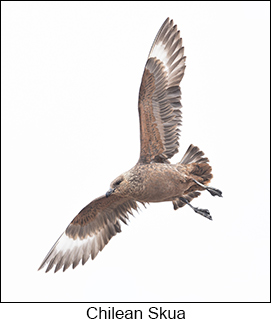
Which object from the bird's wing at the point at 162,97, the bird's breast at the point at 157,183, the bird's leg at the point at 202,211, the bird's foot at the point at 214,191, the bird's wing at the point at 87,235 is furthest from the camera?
the bird's wing at the point at 87,235

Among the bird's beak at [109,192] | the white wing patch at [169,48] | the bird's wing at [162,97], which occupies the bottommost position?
the bird's beak at [109,192]

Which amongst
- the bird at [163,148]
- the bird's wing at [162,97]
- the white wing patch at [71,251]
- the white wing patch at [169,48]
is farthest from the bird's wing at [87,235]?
the white wing patch at [169,48]

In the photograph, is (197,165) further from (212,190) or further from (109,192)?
(109,192)

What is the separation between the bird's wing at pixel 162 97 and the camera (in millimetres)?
7840

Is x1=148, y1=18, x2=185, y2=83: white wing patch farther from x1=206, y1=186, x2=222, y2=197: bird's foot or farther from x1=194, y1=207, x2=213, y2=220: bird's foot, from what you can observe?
x1=194, y1=207, x2=213, y2=220: bird's foot

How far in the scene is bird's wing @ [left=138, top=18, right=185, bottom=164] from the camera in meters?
7.84

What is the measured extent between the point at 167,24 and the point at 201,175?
1772 millimetres

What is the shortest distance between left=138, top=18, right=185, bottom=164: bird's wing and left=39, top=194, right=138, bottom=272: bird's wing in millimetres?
898

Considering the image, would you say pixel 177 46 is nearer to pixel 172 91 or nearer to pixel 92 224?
pixel 172 91

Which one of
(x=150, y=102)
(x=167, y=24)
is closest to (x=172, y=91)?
(x=150, y=102)

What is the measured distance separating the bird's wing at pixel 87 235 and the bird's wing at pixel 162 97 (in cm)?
90

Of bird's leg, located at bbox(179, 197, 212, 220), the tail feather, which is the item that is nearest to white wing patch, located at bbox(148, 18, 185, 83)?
the tail feather

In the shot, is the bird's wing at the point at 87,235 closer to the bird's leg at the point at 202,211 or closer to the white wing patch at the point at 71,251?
the white wing patch at the point at 71,251

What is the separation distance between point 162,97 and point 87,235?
1979 millimetres
